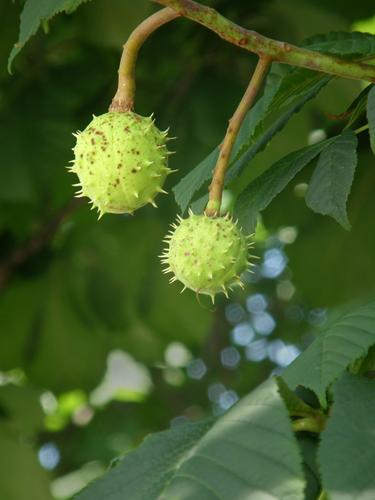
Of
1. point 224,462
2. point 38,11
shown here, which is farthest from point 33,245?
point 224,462

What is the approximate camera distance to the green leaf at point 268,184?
1396mm

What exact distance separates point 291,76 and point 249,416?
0.51 m

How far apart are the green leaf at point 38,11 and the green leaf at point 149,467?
0.53 metres

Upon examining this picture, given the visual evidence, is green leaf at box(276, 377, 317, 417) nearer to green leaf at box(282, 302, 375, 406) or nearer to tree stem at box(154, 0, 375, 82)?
green leaf at box(282, 302, 375, 406)

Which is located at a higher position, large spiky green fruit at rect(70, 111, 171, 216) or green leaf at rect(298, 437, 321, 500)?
large spiky green fruit at rect(70, 111, 171, 216)

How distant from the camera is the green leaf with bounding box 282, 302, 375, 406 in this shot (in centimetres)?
125

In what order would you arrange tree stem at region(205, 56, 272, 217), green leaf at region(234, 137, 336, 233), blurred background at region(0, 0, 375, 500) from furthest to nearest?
1. blurred background at region(0, 0, 375, 500)
2. green leaf at region(234, 137, 336, 233)
3. tree stem at region(205, 56, 272, 217)

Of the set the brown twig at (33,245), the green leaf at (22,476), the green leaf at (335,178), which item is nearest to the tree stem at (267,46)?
the green leaf at (335,178)

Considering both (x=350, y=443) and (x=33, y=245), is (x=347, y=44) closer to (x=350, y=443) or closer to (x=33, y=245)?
(x=350, y=443)

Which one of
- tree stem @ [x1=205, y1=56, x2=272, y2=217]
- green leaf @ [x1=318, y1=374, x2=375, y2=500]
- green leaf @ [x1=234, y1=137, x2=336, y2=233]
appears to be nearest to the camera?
green leaf @ [x1=318, y1=374, x2=375, y2=500]

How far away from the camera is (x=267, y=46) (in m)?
1.20

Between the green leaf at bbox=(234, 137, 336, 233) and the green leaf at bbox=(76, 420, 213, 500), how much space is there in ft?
0.98

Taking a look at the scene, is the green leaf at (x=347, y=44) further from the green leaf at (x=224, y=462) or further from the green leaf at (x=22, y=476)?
the green leaf at (x=22, y=476)

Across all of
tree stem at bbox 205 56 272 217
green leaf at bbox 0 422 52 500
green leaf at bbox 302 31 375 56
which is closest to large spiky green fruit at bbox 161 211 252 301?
tree stem at bbox 205 56 272 217
